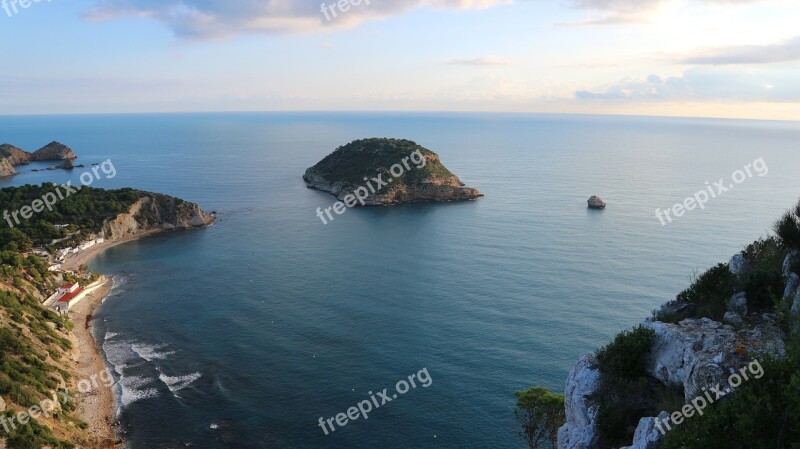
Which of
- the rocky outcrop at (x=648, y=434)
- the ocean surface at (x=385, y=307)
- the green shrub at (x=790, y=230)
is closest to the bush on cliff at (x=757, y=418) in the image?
the rocky outcrop at (x=648, y=434)

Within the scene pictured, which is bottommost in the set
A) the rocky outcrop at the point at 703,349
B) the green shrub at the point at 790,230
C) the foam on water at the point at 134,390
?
the foam on water at the point at 134,390

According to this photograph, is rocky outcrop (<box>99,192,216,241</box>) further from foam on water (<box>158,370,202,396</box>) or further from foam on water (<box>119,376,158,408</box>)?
foam on water (<box>158,370,202,396</box>)

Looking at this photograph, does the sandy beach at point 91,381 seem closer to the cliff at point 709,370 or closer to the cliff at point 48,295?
the cliff at point 48,295

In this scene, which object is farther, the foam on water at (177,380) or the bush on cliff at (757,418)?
the foam on water at (177,380)

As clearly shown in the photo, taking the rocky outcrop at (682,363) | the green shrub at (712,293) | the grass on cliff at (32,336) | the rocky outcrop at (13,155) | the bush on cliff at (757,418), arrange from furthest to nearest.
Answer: the rocky outcrop at (13,155)
the grass on cliff at (32,336)
the green shrub at (712,293)
the rocky outcrop at (682,363)
the bush on cliff at (757,418)

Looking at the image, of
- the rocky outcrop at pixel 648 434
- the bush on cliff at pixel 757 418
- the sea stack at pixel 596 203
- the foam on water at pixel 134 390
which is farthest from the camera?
the sea stack at pixel 596 203

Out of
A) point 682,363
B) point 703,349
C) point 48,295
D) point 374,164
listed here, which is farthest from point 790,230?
point 374,164

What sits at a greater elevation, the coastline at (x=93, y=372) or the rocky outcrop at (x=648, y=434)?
the rocky outcrop at (x=648, y=434)

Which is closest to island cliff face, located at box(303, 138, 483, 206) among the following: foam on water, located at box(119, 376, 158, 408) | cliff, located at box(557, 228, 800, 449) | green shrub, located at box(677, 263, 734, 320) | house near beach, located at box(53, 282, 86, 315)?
house near beach, located at box(53, 282, 86, 315)
